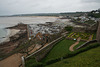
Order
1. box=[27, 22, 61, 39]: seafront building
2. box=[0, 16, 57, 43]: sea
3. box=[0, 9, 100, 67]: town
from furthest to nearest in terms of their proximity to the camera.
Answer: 1. box=[0, 16, 57, 43]: sea
2. box=[27, 22, 61, 39]: seafront building
3. box=[0, 9, 100, 67]: town

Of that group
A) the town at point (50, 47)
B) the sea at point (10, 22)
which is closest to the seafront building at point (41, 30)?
the town at point (50, 47)

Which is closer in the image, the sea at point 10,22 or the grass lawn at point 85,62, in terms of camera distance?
the grass lawn at point 85,62

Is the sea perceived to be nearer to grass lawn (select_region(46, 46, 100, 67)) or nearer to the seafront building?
the seafront building

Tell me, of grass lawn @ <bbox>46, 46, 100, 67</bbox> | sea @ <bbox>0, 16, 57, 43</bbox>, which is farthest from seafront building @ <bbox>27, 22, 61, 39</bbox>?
grass lawn @ <bbox>46, 46, 100, 67</bbox>

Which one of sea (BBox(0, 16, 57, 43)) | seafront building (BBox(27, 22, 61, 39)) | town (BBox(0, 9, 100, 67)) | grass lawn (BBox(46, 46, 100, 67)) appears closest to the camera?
grass lawn (BBox(46, 46, 100, 67))

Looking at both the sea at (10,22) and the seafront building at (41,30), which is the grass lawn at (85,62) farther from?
the sea at (10,22)

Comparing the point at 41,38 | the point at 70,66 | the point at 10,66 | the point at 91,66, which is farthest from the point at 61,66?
the point at 41,38

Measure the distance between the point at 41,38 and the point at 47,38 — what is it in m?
2.42

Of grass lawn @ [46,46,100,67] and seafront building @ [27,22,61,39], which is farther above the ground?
grass lawn @ [46,46,100,67]

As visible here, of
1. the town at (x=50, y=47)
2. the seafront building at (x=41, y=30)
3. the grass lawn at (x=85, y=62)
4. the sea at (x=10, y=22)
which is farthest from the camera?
the sea at (x=10, y=22)

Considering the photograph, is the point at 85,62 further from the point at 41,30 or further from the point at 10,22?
the point at 10,22

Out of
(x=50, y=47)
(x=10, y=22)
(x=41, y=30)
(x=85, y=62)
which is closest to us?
(x=85, y=62)

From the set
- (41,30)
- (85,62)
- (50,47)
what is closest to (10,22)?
(41,30)

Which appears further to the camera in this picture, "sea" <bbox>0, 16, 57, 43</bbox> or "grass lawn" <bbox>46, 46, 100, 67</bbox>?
"sea" <bbox>0, 16, 57, 43</bbox>
